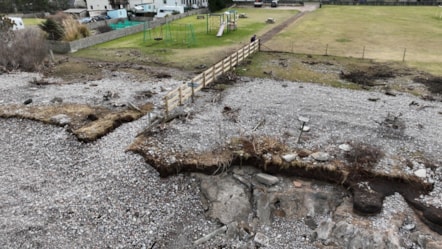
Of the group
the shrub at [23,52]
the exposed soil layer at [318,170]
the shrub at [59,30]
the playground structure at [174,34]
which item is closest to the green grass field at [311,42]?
the playground structure at [174,34]

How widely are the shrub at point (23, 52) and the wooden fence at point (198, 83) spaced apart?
14302 millimetres

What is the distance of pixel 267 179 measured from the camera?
40.7 feet

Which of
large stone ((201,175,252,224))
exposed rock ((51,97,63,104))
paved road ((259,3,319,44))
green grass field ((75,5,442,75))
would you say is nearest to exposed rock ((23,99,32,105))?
exposed rock ((51,97,63,104))

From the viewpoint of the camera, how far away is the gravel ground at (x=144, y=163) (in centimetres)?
1077

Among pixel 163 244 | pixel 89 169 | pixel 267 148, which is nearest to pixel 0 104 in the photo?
pixel 89 169

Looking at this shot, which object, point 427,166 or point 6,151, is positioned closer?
point 427,166

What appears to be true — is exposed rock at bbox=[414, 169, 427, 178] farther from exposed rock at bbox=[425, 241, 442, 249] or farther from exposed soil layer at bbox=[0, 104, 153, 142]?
exposed soil layer at bbox=[0, 104, 153, 142]

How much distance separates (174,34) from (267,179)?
30755 mm

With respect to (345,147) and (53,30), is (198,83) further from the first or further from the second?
(53,30)

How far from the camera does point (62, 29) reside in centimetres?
3284

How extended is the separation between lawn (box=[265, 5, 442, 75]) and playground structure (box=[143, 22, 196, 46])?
9.10 metres

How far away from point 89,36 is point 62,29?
286 cm

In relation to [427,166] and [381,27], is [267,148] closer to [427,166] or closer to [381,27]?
[427,166]

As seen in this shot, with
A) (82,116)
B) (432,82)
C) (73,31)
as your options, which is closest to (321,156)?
(82,116)
